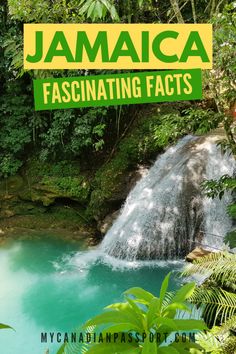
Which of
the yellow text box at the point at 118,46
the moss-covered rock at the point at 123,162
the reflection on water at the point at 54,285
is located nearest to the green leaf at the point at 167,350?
the yellow text box at the point at 118,46

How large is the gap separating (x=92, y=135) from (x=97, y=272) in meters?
3.36

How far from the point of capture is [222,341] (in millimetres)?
2365

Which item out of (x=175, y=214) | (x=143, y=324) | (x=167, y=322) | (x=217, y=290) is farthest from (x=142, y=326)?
(x=175, y=214)

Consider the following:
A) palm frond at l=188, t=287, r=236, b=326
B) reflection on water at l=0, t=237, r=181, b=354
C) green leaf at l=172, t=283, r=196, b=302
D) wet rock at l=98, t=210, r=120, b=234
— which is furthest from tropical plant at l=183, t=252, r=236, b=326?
wet rock at l=98, t=210, r=120, b=234

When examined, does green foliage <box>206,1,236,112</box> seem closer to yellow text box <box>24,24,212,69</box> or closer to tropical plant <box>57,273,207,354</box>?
yellow text box <box>24,24,212,69</box>

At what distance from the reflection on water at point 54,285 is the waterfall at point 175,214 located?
0.35 m

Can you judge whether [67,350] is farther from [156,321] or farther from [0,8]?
[0,8]

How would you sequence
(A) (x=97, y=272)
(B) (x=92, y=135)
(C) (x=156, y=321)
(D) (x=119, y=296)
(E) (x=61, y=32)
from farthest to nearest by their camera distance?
1. (B) (x=92, y=135)
2. (A) (x=97, y=272)
3. (D) (x=119, y=296)
4. (E) (x=61, y=32)
5. (C) (x=156, y=321)

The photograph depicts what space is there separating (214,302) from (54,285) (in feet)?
11.6

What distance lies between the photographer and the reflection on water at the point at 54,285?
4.72 meters

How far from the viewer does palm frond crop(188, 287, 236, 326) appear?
8.69ft

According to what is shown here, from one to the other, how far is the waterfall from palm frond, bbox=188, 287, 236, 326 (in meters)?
3.12

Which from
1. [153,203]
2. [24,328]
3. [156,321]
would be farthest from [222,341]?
[153,203]

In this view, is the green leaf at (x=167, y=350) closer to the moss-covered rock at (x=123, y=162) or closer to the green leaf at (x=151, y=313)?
the green leaf at (x=151, y=313)
